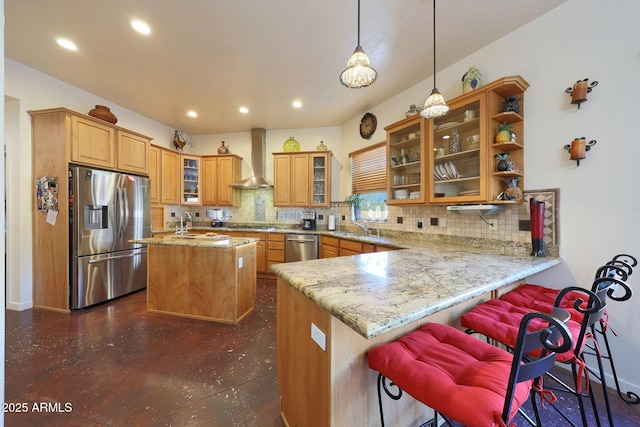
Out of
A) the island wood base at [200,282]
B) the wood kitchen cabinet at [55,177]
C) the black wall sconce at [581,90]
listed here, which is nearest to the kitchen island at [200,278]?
the island wood base at [200,282]

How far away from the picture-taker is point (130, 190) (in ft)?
10.8

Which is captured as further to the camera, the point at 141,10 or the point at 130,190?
the point at 130,190

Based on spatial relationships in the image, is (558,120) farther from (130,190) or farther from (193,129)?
(193,129)

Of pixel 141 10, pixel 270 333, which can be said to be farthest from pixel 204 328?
pixel 141 10

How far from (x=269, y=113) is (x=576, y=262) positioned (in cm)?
405

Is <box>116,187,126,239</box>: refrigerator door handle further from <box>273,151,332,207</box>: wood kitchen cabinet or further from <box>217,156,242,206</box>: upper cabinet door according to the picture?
<box>273,151,332,207</box>: wood kitchen cabinet

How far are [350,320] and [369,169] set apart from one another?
332cm

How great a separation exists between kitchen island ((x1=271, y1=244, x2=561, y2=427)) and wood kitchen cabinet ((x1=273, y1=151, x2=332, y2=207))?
304 cm

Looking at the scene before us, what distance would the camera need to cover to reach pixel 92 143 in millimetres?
2926

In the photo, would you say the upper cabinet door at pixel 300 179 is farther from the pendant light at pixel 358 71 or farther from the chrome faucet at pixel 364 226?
the pendant light at pixel 358 71

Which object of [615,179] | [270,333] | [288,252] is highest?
[615,179]

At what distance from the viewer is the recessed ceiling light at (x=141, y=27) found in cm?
205

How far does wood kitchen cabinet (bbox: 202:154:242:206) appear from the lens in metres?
4.72

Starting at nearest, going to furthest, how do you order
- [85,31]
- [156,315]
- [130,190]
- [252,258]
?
1. [85,31]
2. [156,315]
3. [252,258]
4. [130,190]
